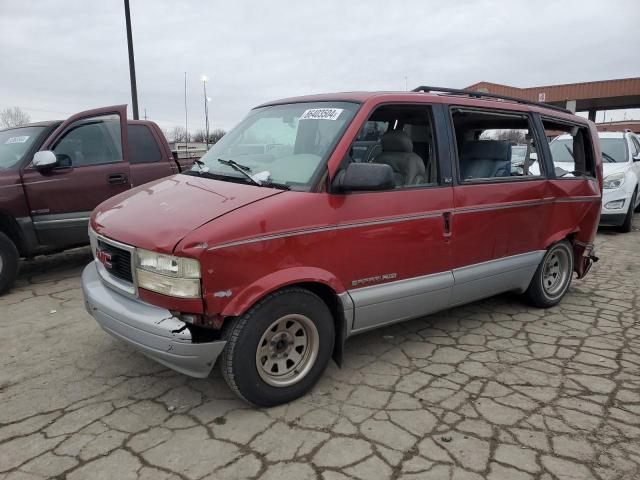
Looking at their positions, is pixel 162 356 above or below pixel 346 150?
below

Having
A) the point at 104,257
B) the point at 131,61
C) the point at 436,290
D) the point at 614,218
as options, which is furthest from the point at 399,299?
the point at 131,61

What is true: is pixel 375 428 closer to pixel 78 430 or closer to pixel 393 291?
pixel 393 291

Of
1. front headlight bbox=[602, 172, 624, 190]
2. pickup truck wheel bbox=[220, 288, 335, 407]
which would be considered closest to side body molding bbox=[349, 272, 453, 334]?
pickup truck wheel bbox=[220, 288, 335, 407]

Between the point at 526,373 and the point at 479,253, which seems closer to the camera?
the point at 526,373

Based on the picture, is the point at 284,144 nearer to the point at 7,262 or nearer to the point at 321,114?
the point at 321,114

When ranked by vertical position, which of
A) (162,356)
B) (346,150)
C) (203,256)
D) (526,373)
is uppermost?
(346,150)

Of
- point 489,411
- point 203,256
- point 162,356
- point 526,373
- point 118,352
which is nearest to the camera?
point 203,256

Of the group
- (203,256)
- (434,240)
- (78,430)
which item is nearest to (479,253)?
(434,240)

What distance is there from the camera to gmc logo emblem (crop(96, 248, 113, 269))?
3010 mm

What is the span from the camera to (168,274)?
8.36 ft

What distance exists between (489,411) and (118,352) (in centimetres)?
272

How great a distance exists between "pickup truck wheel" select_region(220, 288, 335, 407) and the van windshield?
0.75 m

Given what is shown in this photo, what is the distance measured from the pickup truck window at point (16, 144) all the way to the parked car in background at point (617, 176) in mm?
7871

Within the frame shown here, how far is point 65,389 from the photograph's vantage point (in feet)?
10.2
